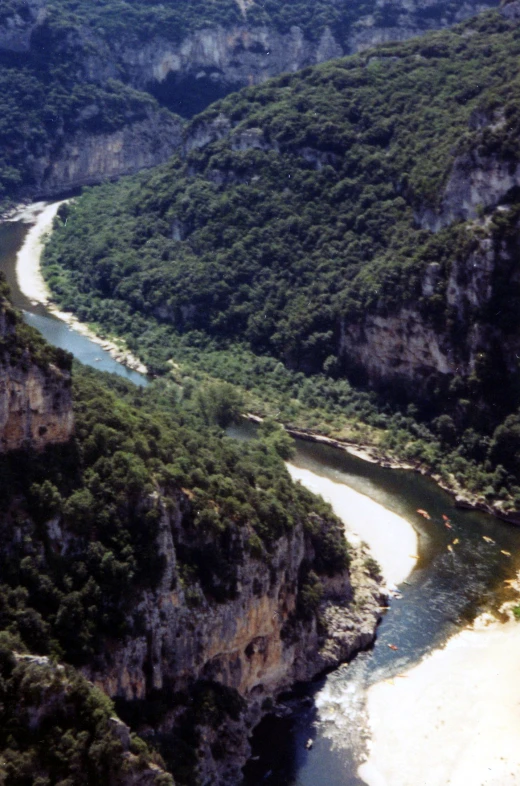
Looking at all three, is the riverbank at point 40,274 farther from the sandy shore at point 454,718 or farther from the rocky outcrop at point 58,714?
the rocky outcrop at point 58,714

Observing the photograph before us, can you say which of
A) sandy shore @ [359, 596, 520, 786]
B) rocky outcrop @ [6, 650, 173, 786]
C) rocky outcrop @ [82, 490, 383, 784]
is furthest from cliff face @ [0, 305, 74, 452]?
sandy shore @ [359, 596, 520, 786]

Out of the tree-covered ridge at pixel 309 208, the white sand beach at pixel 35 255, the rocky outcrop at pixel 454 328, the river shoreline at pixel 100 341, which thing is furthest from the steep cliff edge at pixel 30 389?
the white sand beach at pixel 35 255

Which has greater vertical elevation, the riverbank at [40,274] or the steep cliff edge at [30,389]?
the steep cliff edge at [30,389]

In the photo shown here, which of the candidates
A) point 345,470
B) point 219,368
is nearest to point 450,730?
point 345,470

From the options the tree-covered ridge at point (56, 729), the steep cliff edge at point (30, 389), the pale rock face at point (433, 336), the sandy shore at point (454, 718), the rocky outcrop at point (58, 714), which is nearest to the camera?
the tree-covered ridge at point (56, 729)

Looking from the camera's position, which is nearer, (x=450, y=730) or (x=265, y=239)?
(x=450, y=730)

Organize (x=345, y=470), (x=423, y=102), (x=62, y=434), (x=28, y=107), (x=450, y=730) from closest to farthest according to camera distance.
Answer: (x=62, y=434) → (x=450, y=730) → (x=345, y=470) → (x=423, y=102) → (x=28, y=107)

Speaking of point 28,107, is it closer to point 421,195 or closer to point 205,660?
point 421,195

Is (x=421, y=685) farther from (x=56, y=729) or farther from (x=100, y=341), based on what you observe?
(x=100, y=341)
